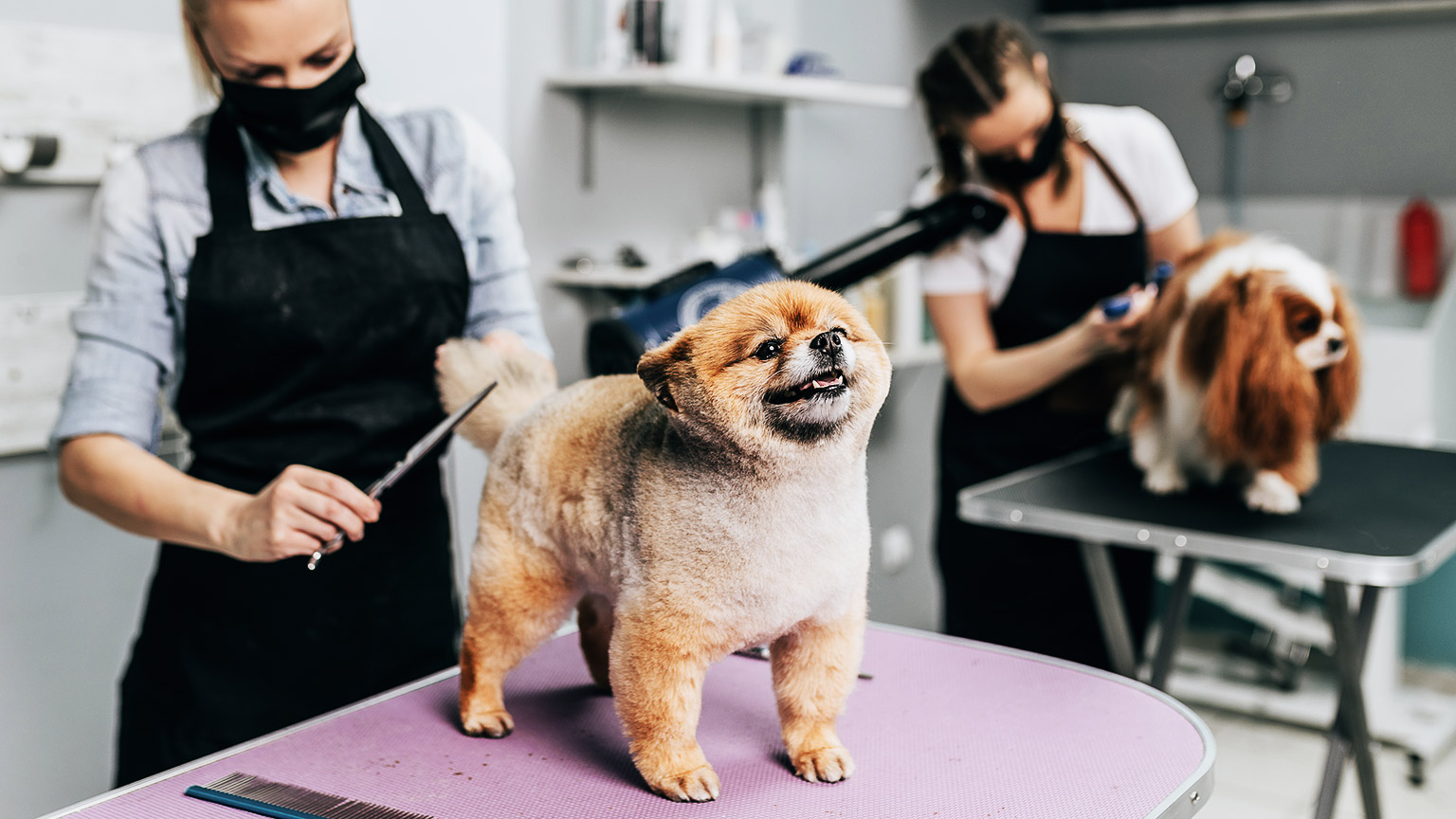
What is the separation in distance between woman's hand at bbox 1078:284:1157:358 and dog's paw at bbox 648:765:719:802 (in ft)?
3.49

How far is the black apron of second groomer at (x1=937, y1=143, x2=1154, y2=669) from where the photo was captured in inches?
75.9

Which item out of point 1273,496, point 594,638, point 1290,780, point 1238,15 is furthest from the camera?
point 1238,15

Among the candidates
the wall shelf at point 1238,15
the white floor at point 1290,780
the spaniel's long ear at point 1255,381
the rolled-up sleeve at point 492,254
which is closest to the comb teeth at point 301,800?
the rolled-up sleeve at point 492,254

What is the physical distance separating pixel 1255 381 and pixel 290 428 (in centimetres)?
129

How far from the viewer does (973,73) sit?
5.79 feet

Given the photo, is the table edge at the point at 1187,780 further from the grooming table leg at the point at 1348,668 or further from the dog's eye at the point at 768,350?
the grooming table leg at the point at 1348,668

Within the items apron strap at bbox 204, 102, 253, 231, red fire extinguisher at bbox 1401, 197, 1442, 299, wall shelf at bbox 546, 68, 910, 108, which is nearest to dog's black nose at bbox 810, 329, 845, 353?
apron strap at bbox 204, 102, 253, 231

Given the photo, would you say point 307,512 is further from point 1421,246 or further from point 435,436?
point 1421,246

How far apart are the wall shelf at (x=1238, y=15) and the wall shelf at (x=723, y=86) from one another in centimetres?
136

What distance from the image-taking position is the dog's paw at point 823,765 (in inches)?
37.2

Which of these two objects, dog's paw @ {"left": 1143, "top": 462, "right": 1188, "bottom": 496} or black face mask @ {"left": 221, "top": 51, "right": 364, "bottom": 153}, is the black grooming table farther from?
black face mask @ {"left": 221, "top": 51, "right": 364, "bottom": 153}

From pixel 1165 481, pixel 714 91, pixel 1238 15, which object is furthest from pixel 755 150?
pixel 1238 15

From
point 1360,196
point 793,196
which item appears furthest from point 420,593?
point 1360,196

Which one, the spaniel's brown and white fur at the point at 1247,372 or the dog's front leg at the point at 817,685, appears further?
the spaniel's brown and white fur at the point at 1247,372
